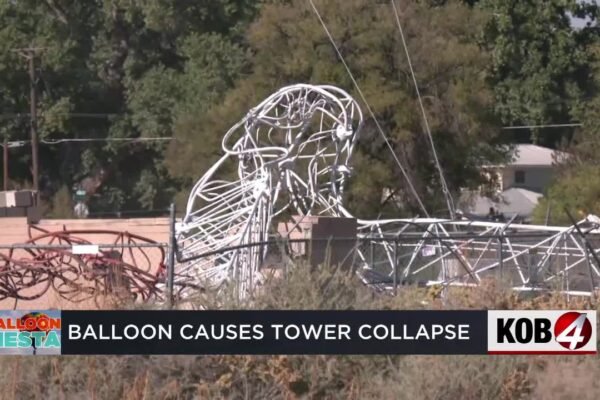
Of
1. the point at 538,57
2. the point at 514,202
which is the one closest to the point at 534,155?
the point at 514,202

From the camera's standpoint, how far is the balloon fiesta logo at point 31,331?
11180 mm

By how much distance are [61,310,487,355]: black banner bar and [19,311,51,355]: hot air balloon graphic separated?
6.2 inches

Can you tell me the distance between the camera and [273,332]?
11.3 m

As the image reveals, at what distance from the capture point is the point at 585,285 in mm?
17922

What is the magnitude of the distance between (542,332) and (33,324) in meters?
4.25

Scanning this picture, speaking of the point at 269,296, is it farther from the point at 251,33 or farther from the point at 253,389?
the point at 251,33

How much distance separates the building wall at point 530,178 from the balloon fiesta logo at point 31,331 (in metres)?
67.0

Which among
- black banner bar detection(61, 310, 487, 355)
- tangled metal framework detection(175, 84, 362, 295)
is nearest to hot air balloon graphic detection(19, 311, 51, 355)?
black banner bar detection(61, 310, 487, 355)

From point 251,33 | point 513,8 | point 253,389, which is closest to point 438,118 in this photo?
point 251,33

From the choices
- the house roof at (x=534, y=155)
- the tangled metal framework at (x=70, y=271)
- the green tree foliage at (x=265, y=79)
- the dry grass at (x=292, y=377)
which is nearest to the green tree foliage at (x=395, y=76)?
the green tree foliage at (x=265, y=79)

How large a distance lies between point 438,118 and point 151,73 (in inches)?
935

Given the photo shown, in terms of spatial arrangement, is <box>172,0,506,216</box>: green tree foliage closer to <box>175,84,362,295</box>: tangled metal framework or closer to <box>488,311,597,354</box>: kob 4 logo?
<box>175,84,362,295</box>: tangled metal framework

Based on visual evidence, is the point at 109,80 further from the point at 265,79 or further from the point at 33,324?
the point at 33,324

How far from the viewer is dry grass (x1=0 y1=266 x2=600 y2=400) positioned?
35.7 ft
